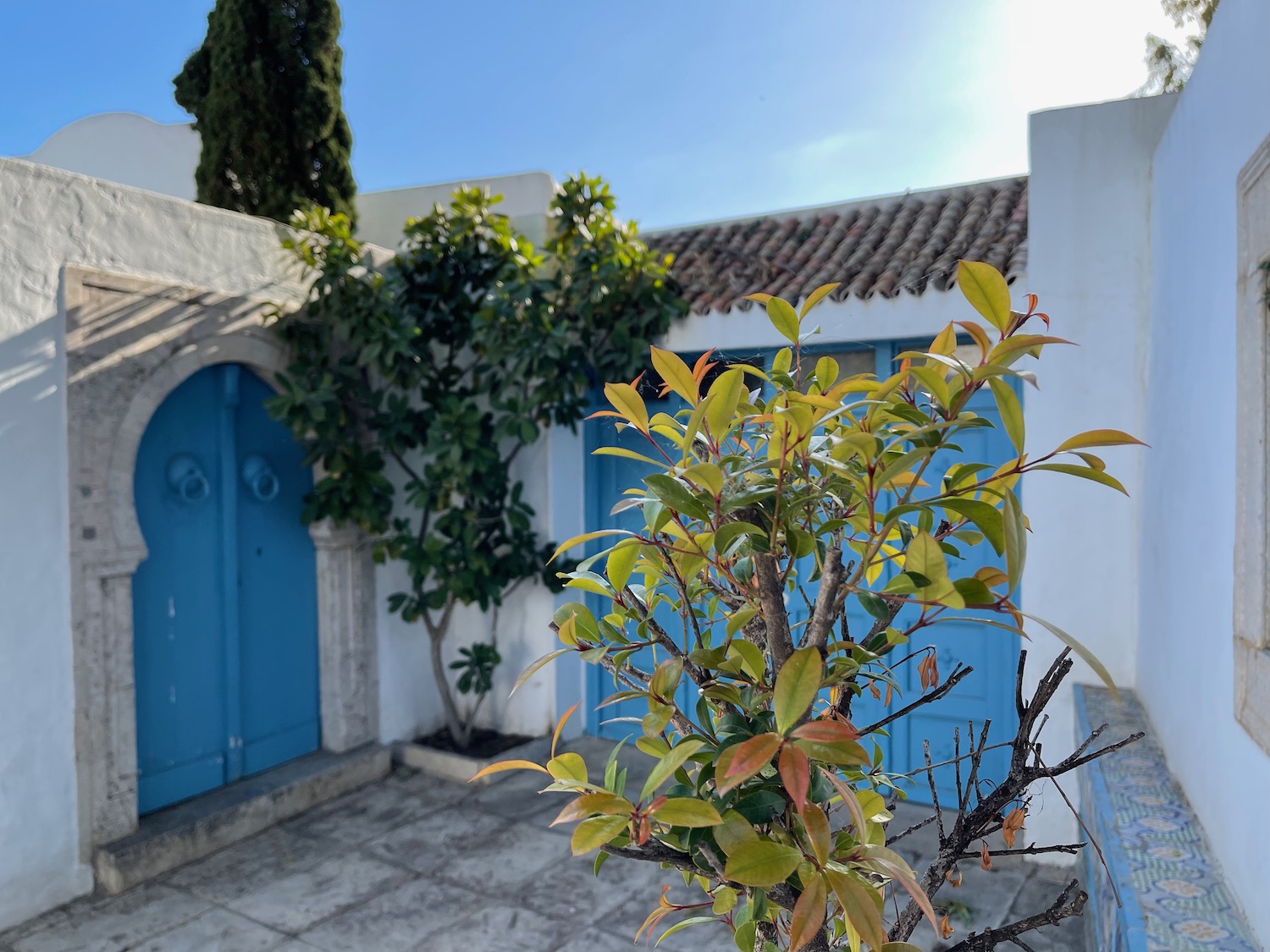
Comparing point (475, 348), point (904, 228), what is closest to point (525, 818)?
point (475, 348)

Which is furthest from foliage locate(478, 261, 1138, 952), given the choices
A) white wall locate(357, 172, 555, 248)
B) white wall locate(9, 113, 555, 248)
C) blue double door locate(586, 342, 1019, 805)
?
white wall locate(9, 113, 555, 248)

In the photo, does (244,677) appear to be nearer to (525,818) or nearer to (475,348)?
(525,818)

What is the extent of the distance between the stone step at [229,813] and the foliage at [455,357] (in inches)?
29.0

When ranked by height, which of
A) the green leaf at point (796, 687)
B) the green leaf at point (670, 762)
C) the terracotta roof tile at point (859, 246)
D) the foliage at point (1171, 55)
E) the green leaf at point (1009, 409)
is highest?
the foliage at point (1171, 55)

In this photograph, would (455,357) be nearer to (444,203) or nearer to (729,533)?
(444,203)

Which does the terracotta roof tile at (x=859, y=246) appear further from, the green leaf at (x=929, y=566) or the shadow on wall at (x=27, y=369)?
the green leaf at (x=929, y=566)

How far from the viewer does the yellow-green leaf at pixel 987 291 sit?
971mm

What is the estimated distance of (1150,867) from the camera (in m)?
2.40

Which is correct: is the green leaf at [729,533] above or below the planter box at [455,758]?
above

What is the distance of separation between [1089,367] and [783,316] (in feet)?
11.3

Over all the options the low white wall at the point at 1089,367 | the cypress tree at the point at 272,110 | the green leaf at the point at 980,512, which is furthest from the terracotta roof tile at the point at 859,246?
the green leaf at the point at 980,512

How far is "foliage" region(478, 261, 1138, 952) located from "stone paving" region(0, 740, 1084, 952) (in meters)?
2.91

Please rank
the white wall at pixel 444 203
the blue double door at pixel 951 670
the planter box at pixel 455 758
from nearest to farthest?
the blue double door at pixel 951 670 → the planter box at pixel 455 758 → the white wall at pixel 444 203

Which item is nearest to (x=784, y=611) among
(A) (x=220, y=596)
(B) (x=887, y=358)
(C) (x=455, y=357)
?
(B) (x=887, y=358)
